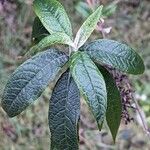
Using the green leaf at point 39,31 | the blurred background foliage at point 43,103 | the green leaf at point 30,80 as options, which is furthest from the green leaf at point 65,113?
the blurred background foliage at point 43,103

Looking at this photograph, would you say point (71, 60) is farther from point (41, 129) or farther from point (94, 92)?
point (41, 129)

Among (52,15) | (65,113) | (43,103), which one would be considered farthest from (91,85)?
(43,103)

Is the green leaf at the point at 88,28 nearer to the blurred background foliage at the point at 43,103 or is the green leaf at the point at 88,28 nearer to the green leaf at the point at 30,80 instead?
the green leaf at the point at 30,80

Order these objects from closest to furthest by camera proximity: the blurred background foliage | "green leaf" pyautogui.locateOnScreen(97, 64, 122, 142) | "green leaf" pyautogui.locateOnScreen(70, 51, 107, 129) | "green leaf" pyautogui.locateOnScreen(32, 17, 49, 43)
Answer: "green leaf" pyautogui.locateOnScreen(70, 51, 107, 129)
"green leaf" pyautogui.locateOnScreen(97, 64, 122, 142)
"green leaf" pyautogui.locateOnScreen(32, 17, 49, 43)
the blurred background foliage

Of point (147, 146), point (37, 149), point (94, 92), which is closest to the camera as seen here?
point (94, 92)

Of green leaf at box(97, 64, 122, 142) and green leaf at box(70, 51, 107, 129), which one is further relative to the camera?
green leaf at box(97, 64, 122, 142)

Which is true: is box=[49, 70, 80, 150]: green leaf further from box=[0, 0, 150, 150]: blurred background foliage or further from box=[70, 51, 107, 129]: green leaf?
box=[0, 0, 150, 150]: blurred background foliage

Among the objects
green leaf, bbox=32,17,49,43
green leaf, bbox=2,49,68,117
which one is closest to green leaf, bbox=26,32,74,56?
green leaf, bbox=2,49,68,117

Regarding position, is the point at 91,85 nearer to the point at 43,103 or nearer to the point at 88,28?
the point at 88,28

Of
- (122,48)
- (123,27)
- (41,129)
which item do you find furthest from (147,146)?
(122,48)
